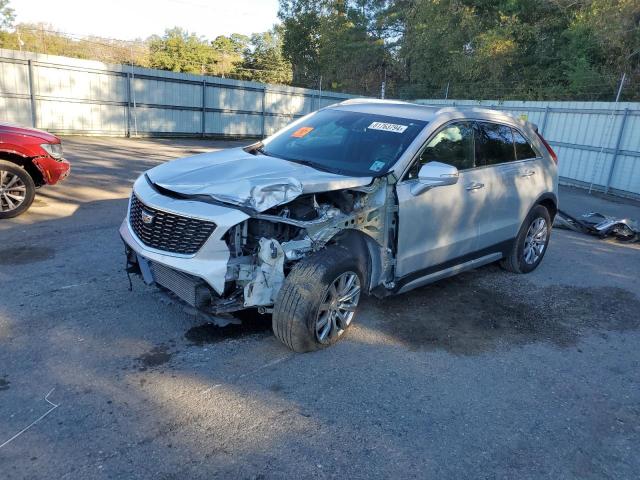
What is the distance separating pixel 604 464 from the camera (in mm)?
2914

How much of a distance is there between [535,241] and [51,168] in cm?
649

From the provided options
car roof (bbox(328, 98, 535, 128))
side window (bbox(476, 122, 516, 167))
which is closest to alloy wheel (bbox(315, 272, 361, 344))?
car roof (bbox(328, 98, 535, 128))

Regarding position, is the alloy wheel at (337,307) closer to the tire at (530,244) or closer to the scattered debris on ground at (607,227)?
the tire at (530,244)

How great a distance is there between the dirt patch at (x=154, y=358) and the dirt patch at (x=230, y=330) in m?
0.23

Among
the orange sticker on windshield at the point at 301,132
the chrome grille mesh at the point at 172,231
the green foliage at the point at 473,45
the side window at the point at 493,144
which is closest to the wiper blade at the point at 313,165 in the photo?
the orange sticker on windshield at the point at 301,132

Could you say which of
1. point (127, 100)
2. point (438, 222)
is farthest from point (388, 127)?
point (127, 100)

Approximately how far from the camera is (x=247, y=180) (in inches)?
150

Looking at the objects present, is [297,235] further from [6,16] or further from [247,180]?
[6,16]

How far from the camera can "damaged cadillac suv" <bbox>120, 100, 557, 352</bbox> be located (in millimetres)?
3584

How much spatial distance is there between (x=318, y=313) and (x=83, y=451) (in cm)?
169

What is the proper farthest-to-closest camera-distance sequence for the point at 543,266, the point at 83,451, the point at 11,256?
1. the point at 543,266
2. the point at 11,256
3. the point at 83,451

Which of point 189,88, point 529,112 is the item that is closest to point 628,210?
point 529,112

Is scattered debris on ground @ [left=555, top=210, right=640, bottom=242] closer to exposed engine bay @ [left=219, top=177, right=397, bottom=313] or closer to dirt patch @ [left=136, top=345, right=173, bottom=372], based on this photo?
exposed engine bay @ [left=219, top=177, right=397, bottom=313]

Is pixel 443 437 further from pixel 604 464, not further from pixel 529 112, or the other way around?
pixel 529 112
